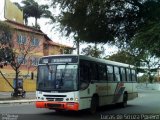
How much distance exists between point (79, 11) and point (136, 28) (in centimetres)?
280

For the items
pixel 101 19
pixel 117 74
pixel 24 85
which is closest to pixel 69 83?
pixel 101 19

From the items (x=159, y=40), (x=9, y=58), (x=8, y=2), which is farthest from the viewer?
(x=8, y=2)

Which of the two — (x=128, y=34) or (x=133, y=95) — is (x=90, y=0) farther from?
(x=133, y=95)

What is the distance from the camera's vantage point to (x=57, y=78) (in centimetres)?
1922

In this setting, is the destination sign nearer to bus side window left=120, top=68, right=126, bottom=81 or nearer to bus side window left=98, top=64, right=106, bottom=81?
bus side window left=98, top=64, right=106, bottom=81

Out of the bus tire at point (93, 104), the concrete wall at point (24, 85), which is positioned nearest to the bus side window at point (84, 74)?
the bus tire at point (93, 104)

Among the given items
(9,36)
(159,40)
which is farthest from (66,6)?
(9,36)

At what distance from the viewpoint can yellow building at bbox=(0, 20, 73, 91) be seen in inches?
1875

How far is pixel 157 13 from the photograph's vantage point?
1725 centimetres

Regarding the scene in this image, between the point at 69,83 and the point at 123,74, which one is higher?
the point at 123,74

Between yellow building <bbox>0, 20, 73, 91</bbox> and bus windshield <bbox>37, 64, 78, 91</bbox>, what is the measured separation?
70.5ft

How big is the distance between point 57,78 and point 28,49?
2571 cm

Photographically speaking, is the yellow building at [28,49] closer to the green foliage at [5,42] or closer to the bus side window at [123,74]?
the green foliage at [5,42]

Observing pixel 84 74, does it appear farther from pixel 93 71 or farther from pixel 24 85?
pixel 24 85
